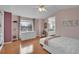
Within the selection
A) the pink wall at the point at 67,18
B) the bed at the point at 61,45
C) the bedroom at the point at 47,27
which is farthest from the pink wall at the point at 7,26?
the pink wall at the point at 67,18

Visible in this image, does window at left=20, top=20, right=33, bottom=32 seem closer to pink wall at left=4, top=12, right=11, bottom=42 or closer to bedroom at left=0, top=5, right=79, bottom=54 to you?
bedroom at left=0, top=5, right=79, bottom=54

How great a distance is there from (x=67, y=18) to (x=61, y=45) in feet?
4.05

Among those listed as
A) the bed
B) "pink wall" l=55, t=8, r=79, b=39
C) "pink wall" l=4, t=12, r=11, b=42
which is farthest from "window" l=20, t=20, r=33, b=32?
"pink wall" l=4, t=12, r=11, b=42

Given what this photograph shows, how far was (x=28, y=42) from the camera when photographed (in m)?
3.18

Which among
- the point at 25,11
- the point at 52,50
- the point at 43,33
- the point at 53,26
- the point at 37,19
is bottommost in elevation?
the point at 52,50

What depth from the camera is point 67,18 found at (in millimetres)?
3340

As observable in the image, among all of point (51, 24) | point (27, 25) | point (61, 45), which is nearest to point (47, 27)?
point (51, 24)

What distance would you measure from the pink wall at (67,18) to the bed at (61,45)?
0.38 meters

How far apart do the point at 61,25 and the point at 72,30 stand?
49 centimetres

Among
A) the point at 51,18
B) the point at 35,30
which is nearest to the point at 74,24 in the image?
the point at 51,18

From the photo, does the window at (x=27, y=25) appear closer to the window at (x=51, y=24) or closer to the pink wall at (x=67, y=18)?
the window at (x=51, y=24)

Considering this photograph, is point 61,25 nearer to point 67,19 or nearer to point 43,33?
point 67,19

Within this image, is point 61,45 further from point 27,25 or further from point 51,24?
point 27,25

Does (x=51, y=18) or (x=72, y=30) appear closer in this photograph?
(x=51, y=18)
